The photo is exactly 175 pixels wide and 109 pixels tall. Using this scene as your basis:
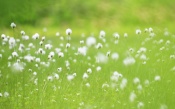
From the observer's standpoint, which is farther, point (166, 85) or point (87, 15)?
point (87, 15)

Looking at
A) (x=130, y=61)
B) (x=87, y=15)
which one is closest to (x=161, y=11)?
(x=87, y=15)

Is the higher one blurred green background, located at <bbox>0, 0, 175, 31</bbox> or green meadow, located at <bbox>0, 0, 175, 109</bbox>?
blurred green background, located at <bbox>0, 0, 175, 31</bbox>

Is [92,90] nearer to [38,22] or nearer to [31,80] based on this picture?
[31,80]

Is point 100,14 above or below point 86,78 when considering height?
above

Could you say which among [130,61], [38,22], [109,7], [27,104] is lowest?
[27,104]

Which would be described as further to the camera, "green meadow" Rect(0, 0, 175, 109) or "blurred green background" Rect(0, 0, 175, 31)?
"blurred green background" Rect(0, 0, 175, 31)

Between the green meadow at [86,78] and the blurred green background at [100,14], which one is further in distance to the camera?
the blurred green background at [100,14]

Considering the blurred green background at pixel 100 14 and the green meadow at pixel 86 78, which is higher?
the blurred green background at pixel 100 14

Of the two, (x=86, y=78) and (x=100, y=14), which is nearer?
(x=86, y=78)
